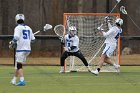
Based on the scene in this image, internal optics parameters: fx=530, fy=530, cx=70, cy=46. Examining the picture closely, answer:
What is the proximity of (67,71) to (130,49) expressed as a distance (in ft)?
41.7

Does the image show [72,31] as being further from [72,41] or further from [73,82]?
[73,82]

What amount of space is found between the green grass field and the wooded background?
1359 cm

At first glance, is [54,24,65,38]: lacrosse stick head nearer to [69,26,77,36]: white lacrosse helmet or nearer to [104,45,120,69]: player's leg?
[69,26,77,36]: white lacrosse helmet

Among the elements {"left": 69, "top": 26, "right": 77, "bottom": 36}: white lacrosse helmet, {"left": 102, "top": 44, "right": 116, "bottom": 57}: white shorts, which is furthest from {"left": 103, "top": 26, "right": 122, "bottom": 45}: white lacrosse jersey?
{"left": 69, "top": 26, "right": 77, "bottom": 36}: white lacrosse helmet

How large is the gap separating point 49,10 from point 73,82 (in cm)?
1837

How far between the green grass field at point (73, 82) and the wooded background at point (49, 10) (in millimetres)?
13595

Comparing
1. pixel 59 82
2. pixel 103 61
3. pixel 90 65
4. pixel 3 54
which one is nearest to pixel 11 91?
pixel 59 82

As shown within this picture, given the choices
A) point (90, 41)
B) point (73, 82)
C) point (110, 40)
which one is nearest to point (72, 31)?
point (110, 40)

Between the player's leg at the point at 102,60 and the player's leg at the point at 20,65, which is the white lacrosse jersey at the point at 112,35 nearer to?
the player's leg at the point at 102,60

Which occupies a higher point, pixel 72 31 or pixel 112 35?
pixel 72 31

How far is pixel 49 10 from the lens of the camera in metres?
34.0

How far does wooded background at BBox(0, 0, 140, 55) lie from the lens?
110 ft

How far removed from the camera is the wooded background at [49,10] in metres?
33.5

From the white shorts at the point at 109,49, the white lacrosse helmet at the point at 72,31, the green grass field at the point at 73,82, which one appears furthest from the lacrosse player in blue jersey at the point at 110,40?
the white lacrosse helmet at the point at 72,31
